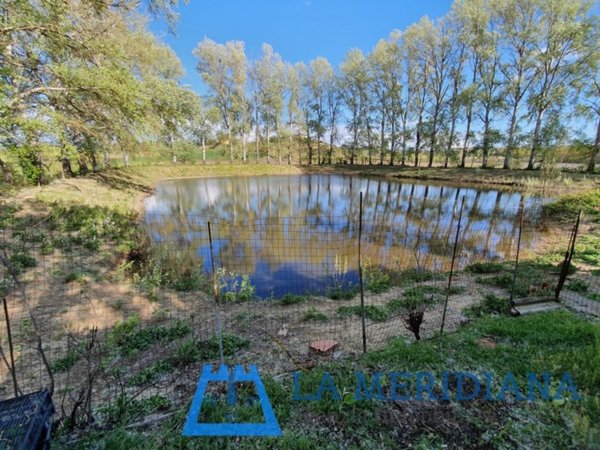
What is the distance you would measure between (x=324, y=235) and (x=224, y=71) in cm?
2562

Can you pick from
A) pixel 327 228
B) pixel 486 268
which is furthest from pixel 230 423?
pixel 327 228

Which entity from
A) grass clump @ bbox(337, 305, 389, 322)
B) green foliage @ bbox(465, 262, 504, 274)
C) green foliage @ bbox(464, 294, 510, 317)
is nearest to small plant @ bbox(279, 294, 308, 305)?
grass clump @ bbox(337, 305, 389, 322)

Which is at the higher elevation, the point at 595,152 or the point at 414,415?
the point at 595,152

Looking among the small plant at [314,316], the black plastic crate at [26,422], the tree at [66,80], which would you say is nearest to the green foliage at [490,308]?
the small plant at [314,316]

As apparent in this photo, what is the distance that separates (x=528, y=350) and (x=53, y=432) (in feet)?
12.7

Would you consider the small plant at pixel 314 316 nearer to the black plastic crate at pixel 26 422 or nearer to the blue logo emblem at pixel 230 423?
the blue logo emblem at pixel 230 423

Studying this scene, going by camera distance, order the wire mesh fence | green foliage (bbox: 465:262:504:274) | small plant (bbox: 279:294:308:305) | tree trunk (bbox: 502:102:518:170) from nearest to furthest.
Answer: the wire mesh fence < small plant (bbox: 279:294:308:305) < green foliage (bbox: 465:262:504:274) < tree trunk (bbox: 502:102:518:170)

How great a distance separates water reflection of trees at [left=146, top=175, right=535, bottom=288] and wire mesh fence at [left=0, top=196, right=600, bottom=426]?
80mm

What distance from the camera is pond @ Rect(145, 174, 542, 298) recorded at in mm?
5891

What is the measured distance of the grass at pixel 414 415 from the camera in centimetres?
170

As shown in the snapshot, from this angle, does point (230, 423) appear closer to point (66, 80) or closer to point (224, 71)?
point (66, 80)

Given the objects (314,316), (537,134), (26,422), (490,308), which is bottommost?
(314,316)

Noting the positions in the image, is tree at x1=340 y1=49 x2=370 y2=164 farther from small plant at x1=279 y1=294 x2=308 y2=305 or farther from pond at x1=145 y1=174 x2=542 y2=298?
small plant at x1=279 y1=294 x2=308 y2=305

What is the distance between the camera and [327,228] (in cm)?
869
